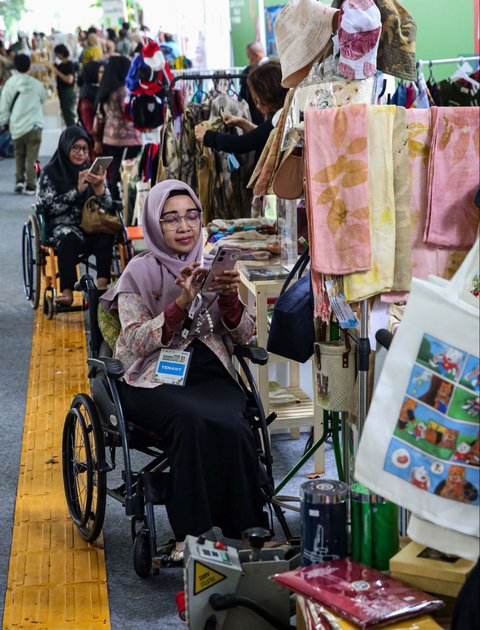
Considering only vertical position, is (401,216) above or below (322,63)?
below

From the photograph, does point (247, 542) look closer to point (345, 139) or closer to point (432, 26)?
point (345, 139)

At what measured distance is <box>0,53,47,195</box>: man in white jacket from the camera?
12.2 metres

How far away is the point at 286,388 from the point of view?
4398mm

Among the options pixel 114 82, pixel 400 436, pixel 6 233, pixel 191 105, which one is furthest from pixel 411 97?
pixel 6 233

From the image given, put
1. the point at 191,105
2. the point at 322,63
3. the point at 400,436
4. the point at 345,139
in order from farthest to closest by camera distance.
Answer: the point at 191,105, the point at 322,63, the point at 345,139, the point at 400,436

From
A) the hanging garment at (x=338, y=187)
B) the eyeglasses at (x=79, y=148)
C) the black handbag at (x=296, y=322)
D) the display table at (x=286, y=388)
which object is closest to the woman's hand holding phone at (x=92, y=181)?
the eyeglasses at (x=79, y=148)

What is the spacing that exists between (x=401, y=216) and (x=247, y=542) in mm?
966

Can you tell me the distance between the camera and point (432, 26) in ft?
24.3

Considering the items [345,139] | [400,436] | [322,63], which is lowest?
[400,436]

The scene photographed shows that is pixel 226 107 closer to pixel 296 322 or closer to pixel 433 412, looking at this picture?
pixel 296 322

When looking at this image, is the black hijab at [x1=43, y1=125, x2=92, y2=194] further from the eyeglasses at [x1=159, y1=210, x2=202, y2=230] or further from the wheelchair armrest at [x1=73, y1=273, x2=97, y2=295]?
the eyeglasses at [x1=159, y1=210, x2=202, y2=230]

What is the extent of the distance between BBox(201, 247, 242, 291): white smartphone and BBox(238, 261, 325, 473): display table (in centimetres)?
72

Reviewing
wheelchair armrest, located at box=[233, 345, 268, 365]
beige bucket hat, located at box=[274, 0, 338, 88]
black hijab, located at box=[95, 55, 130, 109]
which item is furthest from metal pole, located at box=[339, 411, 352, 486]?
black hijab, located at box=[95, 55, 130, 109]

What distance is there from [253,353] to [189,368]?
0.22 metres
